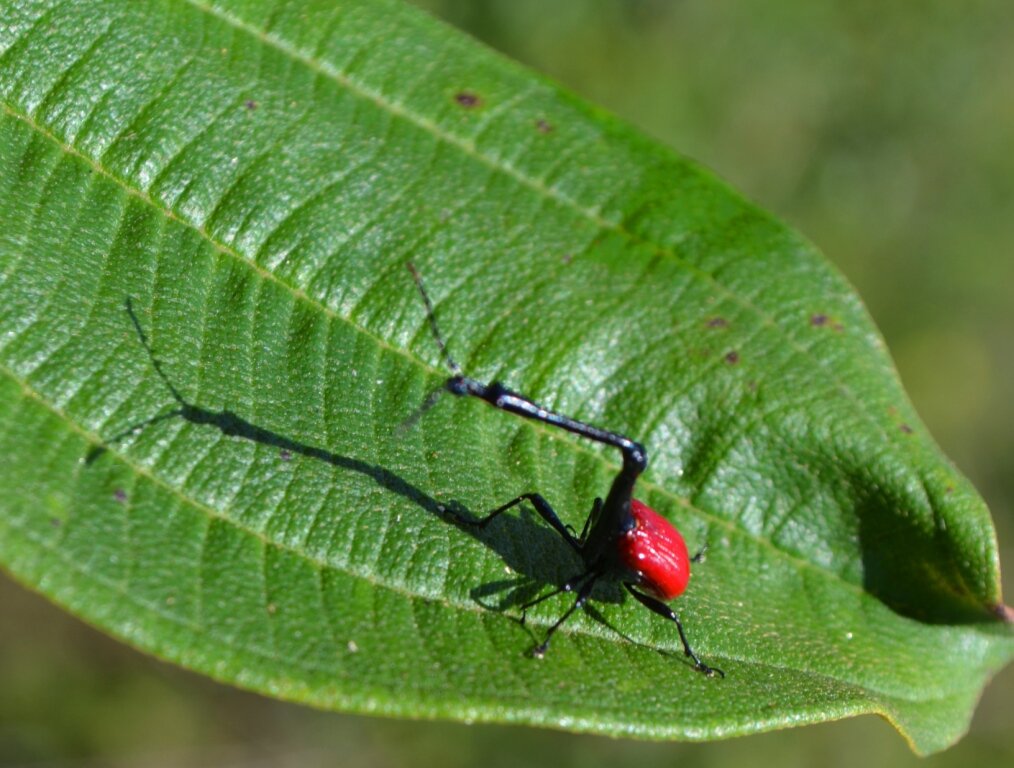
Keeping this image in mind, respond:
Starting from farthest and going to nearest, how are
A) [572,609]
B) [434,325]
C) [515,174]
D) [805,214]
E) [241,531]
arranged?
[805,214]
[515,174]
[434,325]
[572,609]
[241,531]

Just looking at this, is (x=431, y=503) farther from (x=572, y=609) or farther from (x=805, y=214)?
(x=805, y=214)

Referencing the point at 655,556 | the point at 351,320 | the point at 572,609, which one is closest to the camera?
the point at 572,609

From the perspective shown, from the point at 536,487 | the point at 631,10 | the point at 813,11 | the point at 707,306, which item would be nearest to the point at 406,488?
the point at 536,487

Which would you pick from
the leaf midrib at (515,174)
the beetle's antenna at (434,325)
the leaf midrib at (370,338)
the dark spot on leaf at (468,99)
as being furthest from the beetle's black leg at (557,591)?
the dark spot on leaf at (468,99)

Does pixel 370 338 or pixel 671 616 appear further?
pixel 370 338

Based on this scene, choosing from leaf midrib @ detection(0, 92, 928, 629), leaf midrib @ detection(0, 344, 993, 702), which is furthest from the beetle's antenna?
leaf midrib @ detection(0, 344, 993, 702)

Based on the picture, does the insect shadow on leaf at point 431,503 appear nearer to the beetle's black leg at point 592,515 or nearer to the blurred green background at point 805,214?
the beetle's black leg at point 592,515

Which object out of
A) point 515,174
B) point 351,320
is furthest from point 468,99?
point 351,320

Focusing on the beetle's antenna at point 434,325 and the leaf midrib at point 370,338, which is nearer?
the leaf midrib at point 370,338
